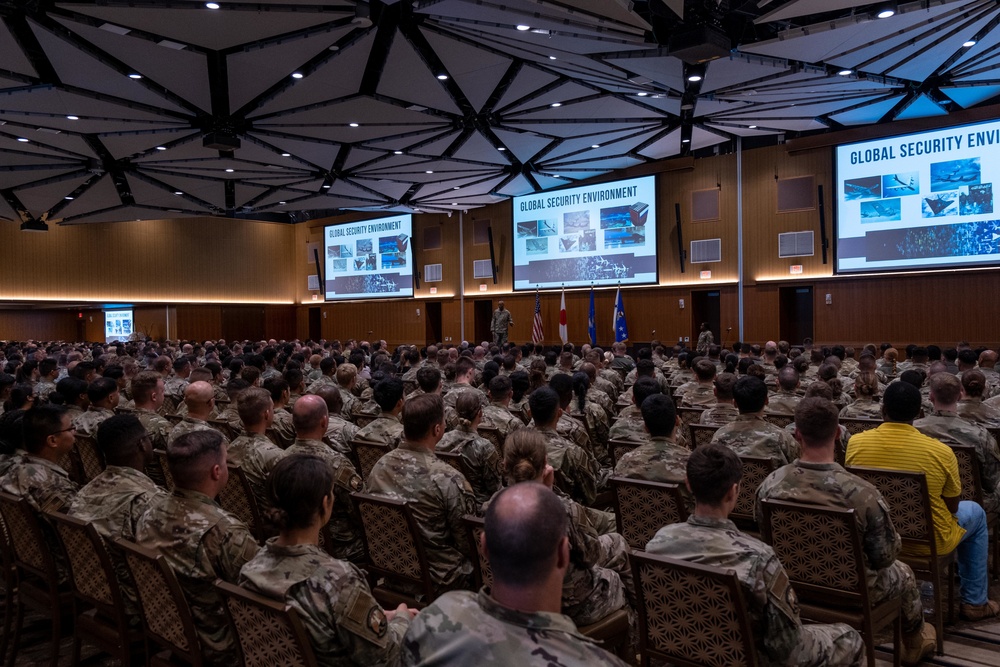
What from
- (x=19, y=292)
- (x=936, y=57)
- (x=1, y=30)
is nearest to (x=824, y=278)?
(x=936, y=57)

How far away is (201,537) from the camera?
9.06 feet

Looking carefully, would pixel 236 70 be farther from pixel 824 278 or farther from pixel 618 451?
pixel 824 278

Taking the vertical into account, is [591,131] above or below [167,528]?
above

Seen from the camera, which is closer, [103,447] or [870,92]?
[103,447]

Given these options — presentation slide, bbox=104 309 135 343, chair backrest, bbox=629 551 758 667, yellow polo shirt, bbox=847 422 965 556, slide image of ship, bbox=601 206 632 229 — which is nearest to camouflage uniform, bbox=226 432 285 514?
chair backrest, bbox=629 551 758 667

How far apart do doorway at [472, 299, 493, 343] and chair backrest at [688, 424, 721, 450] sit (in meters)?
18.8

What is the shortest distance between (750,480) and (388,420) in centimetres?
247

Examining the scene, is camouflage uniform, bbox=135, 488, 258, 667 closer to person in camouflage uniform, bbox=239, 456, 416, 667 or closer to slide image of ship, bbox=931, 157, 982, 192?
person in camouflage uniform, bbox=239, 456, 416, 667

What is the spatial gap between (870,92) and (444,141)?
28.7 feet

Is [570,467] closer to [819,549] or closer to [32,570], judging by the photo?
[819,549]

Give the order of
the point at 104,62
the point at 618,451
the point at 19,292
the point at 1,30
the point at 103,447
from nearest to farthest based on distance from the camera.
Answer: the point at 103,447, the point at 618,451, the point at 1,30, the point at 104,62, the point at 19,292

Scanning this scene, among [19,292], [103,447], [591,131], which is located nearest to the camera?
[103,447]

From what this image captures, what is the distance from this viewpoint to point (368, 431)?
16.9 ft

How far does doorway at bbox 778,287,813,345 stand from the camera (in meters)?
17.8
